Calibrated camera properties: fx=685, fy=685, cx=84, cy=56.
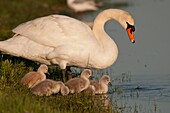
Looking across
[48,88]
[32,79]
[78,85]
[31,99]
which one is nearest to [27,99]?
[31,99]

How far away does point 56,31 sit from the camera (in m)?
10.9

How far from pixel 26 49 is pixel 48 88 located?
1459mm

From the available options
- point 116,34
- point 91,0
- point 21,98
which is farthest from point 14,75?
point 91,0

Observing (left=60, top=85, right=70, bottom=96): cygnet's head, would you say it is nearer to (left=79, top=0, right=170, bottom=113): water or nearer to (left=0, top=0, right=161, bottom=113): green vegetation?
(left=0, top=0, right=161, bottom=113): green vegetation

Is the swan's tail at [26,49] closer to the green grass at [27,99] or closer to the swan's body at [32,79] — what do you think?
the green grass at [27,99]

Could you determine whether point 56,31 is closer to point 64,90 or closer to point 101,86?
point 101,86

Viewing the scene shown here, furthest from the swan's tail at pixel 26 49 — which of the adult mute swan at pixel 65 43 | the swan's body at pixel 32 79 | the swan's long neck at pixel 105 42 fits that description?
the swan's long neck at pixel 105 42

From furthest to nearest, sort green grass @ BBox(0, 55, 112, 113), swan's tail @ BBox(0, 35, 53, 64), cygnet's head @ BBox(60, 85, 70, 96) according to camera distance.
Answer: swan's tail @ BBox(0, 35, 53, 64) → cygnet's head @ BBox(60, 85, 70, 96) → green grass @ BBox(0, 55, 112, 113)

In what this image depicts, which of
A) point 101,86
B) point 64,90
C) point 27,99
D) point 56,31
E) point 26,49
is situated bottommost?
point 27,99

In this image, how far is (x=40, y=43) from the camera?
10992 millimetres

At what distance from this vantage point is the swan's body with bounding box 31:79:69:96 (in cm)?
981

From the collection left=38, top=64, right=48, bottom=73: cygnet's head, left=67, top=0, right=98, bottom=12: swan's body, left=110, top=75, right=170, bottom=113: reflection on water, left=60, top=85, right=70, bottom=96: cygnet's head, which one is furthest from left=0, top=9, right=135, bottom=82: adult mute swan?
left=67, top=0, right=98, bottom=12: swan's body

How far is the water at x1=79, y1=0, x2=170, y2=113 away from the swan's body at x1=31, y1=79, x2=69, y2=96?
2.91 ft

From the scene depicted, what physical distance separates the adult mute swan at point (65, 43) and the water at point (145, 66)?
73cm
